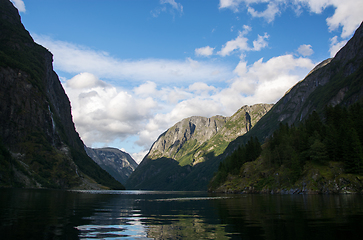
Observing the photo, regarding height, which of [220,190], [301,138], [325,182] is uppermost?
[301,138]

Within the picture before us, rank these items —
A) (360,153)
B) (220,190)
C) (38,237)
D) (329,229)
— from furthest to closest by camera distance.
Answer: (220,190)
(360,153)
(329,229)
(38,237)

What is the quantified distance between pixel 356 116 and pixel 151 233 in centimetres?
11813

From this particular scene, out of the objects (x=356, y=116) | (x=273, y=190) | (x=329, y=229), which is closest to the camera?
(x=329, y=229)

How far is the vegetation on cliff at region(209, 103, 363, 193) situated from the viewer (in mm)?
86125

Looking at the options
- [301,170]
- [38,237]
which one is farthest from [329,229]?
[301,170]

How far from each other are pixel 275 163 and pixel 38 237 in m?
129

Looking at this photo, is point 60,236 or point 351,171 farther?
point 351,171

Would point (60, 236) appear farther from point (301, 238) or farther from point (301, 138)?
point (301, 138)

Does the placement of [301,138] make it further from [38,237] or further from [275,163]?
[38,237]

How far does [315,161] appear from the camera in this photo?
10175 cm

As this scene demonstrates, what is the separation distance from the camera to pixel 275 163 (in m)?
127

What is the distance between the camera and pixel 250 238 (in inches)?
582

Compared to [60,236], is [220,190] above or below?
below

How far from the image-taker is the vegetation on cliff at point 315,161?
283 ft
